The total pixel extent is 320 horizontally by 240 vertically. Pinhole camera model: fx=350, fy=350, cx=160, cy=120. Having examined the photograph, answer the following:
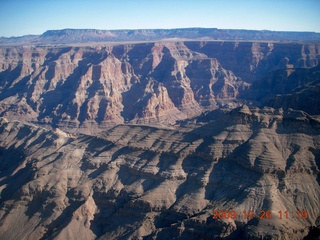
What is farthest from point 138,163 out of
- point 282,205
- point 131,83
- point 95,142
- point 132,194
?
point 131,83

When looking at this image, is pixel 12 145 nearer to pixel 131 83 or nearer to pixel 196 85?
pixel 131 83

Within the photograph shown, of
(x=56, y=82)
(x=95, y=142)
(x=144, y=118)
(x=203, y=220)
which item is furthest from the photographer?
(x=56, y=82)

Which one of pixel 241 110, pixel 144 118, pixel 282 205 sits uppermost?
pixel 241 110

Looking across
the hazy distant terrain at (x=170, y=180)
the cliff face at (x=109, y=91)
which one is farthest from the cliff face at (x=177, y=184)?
the cliff face at (x=109, y=91)
